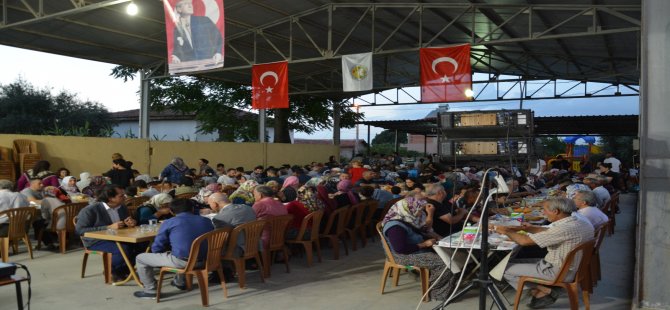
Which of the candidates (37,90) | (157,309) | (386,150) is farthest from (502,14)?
(386,150)

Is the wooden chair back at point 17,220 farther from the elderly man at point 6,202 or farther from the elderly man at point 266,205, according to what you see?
the elderly man at point 266,205

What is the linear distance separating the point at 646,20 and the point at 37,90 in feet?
Result: 87.4

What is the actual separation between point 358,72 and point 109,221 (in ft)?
23.9

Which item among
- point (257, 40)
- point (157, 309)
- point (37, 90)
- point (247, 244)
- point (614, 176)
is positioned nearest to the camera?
point (157, 309)

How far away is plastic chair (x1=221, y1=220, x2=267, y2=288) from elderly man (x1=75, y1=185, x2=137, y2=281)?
1.10m

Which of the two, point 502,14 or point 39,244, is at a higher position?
point 502,14

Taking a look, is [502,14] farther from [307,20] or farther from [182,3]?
[182,3]

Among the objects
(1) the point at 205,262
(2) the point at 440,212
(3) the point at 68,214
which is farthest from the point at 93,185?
A: (2) the point at 440,212

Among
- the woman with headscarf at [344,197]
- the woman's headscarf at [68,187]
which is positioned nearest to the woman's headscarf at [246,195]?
the woman with headscarf at [344,197]

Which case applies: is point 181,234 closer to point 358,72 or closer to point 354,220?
point 354,220

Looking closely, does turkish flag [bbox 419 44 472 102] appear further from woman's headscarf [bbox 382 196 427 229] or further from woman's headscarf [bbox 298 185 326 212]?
woman's headscarf [bbox 382 196 427 229]

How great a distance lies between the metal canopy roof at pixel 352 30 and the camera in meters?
11.8

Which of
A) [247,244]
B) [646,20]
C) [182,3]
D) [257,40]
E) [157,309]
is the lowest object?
[157,309]

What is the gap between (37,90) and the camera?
25.8 m
